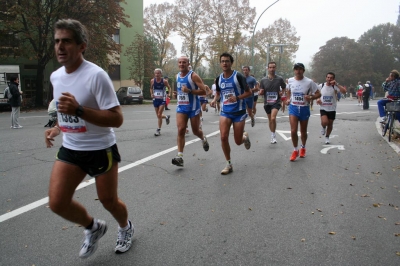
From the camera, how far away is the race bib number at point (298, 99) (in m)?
7.84

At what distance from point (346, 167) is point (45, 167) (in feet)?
18.8

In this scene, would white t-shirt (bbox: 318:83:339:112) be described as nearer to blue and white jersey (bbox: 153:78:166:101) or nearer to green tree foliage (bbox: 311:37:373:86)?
blue and white jersey (bbox: 153:78:166:101)

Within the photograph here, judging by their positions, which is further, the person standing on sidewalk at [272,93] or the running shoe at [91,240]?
the person standing on sidewalk at [272,93]

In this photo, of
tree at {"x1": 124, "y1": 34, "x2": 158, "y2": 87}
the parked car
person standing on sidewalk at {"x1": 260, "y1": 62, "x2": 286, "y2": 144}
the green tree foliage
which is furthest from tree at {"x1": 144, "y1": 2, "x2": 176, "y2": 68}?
person standing on sidewalk at {"x1": 260, "y1": 62, "x2": 286, "y2": 144}

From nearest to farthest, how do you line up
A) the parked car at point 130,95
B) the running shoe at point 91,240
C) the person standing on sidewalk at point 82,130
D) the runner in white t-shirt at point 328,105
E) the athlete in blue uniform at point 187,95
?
the person standing on sidewalk at point 82,130, the running shoe at point 91,240, the athlete in blue uniform at point 187,95, the runner in white t-shirt at point 328,105, the parked car at point 130,95

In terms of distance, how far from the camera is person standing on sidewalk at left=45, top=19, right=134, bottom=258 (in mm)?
2807

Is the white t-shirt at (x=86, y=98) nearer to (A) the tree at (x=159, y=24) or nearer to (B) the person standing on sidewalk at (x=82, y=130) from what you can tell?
(B) the person standing on sidewalk at (x=82, y=130)

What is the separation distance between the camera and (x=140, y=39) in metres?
38.2

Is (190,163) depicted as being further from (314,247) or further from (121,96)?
(121,96)

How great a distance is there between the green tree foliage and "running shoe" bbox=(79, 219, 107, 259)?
252 feet

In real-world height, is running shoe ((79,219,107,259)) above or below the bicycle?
below

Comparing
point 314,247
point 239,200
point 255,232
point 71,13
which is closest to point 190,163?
point 239,200

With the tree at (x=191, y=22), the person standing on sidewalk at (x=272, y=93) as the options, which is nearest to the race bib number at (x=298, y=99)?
the person standing on sidewalk at (x=272, y=93)

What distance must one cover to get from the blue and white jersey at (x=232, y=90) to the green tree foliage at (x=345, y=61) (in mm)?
73168
